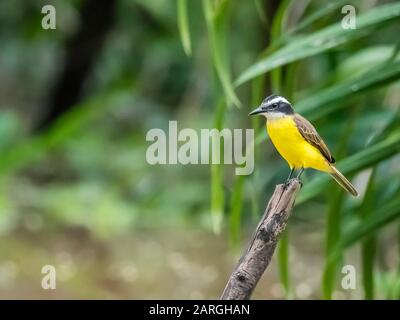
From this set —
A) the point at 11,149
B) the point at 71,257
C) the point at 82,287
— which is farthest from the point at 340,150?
the point at 11,149

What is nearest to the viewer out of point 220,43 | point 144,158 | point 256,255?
point 256,255

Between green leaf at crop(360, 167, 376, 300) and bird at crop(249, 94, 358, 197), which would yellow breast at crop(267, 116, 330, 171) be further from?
green leaf at crop(360, 167, 376, 300)

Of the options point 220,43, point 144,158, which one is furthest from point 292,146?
point 144,158

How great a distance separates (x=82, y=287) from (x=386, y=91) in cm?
112

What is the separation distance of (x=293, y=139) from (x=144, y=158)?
262 centimetres

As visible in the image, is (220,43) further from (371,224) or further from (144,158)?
(144,158)

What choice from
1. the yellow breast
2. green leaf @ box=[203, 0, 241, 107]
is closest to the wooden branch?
the yellow breast

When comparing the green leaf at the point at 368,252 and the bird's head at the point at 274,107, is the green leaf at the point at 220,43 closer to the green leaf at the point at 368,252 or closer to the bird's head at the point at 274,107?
the green leaf at the point at 368,252

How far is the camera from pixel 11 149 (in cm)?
285

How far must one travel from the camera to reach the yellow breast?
0.53m

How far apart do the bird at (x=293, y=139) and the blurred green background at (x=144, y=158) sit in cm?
41

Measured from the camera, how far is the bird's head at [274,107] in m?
0.55

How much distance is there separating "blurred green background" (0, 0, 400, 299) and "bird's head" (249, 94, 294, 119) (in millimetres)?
412

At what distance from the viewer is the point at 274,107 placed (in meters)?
0.56
